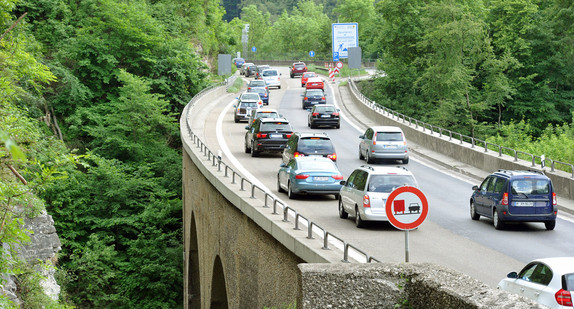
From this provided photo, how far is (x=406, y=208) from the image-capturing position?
39.4 ft

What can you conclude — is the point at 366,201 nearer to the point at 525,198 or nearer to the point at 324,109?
the point at 525,198

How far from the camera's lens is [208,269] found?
2742cm

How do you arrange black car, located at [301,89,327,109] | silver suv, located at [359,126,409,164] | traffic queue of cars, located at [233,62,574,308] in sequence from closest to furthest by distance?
traffic queue of cars, located at [233,62,574,308]
silver suv, located at [359,126,409,164]
black car, located at [301,89,327,109]

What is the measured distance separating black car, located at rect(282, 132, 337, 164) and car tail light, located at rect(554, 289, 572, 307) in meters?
18.3

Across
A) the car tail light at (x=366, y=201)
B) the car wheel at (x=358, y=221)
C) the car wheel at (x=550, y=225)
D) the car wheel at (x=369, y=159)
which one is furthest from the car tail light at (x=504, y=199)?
the car wheel at (x=369, y=159)

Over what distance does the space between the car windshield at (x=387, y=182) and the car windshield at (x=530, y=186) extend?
2.43 meters

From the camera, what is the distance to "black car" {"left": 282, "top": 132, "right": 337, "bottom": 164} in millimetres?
28609

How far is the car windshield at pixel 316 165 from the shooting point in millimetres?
23344

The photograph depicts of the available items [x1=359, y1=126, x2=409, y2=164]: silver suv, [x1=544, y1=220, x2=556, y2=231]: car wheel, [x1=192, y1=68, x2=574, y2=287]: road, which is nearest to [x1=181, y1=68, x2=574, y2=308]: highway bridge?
[x1=192, y1=68, x2=574, y2=287]: road

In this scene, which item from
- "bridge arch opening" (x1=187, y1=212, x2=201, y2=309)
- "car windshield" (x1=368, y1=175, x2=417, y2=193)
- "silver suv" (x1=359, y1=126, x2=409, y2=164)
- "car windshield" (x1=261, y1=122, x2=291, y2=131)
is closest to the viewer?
"car windshield" (x1=368, y1=175, x2=417, y2=193)

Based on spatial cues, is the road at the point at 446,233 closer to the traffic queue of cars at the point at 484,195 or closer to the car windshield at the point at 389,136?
the traffic queue of cars at the point at 484,195

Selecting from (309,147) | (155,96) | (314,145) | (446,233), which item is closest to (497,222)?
(446,233)

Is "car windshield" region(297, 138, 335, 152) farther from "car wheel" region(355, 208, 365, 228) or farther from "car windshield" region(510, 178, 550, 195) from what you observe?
"car windshield" region(510, 178, 550, 195)

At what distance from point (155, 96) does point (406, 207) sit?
40.6 meters
